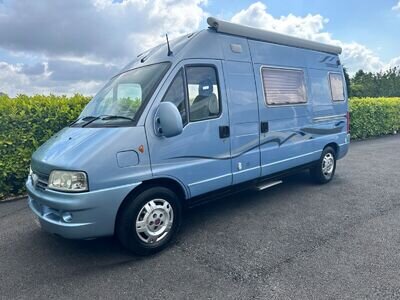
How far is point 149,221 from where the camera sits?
344cm

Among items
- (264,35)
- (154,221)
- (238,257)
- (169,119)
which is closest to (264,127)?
(264,35)

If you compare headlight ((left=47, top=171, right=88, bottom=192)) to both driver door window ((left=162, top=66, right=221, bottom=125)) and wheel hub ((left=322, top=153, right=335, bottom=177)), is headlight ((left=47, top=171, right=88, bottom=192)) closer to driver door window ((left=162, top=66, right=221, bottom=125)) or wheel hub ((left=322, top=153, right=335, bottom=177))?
driver door window ((left=162, top=66, right=221, bottom=125))

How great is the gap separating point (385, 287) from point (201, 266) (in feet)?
5.63

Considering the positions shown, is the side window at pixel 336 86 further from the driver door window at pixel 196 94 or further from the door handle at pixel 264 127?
the driver door window at pixel 196 94

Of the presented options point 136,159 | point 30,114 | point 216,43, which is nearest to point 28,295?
point 136,159

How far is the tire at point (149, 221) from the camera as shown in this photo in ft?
10.8

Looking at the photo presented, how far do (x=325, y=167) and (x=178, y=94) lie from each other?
12.5ft

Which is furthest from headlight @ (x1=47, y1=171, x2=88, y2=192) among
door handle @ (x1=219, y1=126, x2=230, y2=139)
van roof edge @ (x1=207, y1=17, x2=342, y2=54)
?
van roof edge @ (x1=207, y1=17, x2=342, y2=54)

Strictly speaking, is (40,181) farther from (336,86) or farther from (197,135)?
(336,86)

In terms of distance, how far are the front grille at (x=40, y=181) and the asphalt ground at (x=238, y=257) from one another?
83 centimetres

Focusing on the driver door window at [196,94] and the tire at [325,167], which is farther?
the tire at [325,167]

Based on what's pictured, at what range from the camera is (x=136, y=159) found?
3299 millimetres

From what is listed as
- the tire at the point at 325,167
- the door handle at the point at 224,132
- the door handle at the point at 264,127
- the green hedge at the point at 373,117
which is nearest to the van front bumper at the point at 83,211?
the door handle at the point at 224,132

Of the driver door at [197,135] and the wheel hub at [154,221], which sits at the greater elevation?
the driver door at [197,135]
